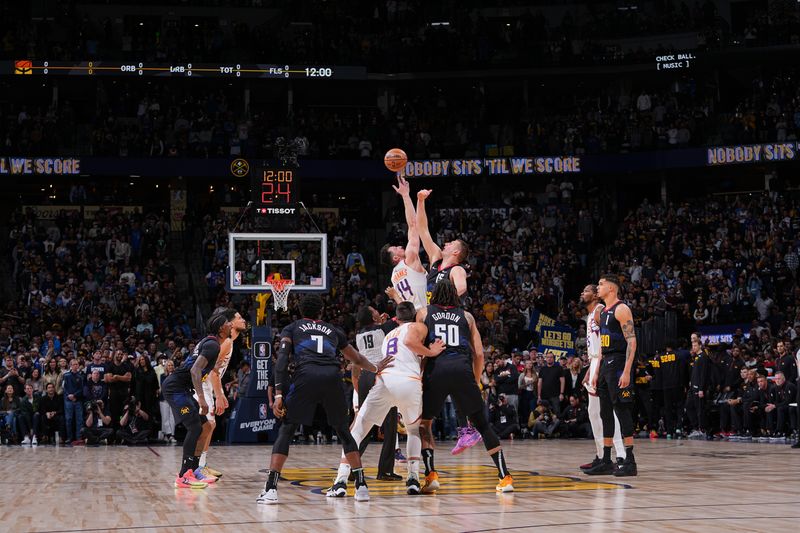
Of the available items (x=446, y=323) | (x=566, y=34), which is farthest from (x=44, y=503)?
(x=566, y=34)

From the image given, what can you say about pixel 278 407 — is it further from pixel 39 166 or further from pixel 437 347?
pixel 39 166

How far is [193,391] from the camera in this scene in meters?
12.9

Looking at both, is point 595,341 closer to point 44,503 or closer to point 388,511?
point 388,511

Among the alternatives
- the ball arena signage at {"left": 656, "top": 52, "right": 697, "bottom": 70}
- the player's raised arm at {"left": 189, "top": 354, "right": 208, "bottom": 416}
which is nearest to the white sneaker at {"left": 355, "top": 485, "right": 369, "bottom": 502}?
the player's raised arm at {"left": 189, "top": 354, "right": 208, "bottom": 416}

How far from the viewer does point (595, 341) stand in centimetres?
1373

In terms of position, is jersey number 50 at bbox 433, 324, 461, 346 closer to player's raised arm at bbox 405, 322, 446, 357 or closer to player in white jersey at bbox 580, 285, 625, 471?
player's raised arm at bbox 405, 322, 446, 357

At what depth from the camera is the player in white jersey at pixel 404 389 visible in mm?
11188

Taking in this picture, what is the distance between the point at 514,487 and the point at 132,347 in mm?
15744

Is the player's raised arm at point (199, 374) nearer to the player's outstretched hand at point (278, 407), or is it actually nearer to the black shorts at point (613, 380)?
the player's outstretched hand at point (278, 407)

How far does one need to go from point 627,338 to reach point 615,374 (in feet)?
1.59

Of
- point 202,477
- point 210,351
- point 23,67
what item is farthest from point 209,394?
point 23,67

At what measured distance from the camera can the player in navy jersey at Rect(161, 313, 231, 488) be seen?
12.4 meters

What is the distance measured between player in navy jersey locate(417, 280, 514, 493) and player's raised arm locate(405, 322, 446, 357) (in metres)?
0.13

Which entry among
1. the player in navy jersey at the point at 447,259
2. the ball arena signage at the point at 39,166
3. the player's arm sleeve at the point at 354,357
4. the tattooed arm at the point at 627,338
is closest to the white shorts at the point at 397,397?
the player's arm sleeve at the point at 354,357
